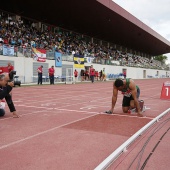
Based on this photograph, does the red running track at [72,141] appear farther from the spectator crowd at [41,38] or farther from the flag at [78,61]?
the flag at [78,61]

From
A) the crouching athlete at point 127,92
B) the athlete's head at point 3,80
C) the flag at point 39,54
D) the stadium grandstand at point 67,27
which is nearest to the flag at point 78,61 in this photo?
the stadium grandstand at point 67,27

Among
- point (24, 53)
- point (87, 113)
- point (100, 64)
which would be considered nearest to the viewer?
point (87, 113)

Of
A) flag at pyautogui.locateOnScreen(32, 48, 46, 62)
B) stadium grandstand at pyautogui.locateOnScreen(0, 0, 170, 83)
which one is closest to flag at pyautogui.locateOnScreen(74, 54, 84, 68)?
stadium grandstand at pyautogui.locateOnScreen(0, 0, 170, 83)

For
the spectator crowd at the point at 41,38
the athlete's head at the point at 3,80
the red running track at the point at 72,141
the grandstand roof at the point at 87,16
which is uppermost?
the grandstand roof at the point at 87,16

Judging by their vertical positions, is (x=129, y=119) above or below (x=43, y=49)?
below

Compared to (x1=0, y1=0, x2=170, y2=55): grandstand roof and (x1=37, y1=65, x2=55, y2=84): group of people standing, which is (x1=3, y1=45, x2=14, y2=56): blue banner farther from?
(x1=0, y1=0, x2=170, y2=55): grandstand roof

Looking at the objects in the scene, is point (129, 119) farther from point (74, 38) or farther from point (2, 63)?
point (74, 38)

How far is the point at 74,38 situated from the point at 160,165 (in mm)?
36511

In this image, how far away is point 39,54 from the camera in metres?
25.5

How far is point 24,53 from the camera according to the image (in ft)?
78.9

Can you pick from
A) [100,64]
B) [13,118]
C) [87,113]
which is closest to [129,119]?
[87,113]

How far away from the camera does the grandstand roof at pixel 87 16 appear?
2830cm

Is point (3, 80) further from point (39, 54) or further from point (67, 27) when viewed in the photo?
point (67, 27)

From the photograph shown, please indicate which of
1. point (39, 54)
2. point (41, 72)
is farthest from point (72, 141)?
point (39, 54)
